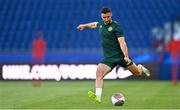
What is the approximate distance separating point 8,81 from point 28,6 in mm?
6598

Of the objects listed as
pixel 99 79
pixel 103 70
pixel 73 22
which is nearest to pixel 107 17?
pixel 103 70

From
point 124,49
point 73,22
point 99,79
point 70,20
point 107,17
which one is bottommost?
point 99,79

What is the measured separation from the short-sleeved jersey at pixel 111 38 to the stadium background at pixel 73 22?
14.2 meters

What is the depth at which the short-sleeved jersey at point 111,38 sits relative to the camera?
1291 centimetres

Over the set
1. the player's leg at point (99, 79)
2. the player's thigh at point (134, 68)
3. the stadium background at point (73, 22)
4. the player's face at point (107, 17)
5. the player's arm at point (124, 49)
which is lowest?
the player's leg at point (99, 79)

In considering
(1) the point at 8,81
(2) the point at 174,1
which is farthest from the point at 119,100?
Result: (2) the point at 174,1

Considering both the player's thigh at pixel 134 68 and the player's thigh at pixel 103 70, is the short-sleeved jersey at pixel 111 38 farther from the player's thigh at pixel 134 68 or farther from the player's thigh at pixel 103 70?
the player's thigh at pixel 134 68

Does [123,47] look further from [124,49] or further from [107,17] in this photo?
[107,17]

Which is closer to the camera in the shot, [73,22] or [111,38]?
[111,38]

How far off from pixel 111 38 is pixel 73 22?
1720cm

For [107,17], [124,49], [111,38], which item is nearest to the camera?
[124,49]

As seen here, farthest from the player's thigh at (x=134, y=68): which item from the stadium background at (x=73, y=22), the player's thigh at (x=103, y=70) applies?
the stadium background at (x=73, y=22)

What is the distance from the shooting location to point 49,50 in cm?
2873

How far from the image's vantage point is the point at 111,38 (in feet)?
42.7
